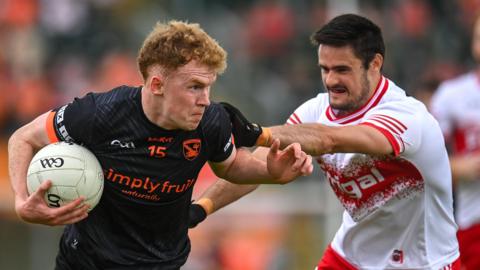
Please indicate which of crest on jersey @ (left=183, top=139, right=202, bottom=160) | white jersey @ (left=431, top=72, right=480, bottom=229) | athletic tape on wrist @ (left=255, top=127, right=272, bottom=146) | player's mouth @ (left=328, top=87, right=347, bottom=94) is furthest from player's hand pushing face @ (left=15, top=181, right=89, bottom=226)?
white jersey @ (left=431, top=72, right=480, bottom=229)

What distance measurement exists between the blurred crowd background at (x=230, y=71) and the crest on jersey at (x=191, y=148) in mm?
6243

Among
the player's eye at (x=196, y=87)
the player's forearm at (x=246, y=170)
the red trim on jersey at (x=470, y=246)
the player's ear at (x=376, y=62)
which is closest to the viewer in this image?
the player's eye at (x=196, y=87)

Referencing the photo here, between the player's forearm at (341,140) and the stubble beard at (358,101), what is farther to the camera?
the stubble beard at (358,101)

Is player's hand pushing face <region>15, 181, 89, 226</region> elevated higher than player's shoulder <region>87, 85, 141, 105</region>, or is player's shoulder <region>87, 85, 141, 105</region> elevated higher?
player's shoulder <region>87, 85, 141, 105</region>

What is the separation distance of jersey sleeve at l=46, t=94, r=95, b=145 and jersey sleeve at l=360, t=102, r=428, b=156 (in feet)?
5.44

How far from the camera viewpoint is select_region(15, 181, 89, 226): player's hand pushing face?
5492 mm

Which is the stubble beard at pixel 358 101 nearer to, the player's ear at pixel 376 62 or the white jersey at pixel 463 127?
the player's ear at pixel 376 62

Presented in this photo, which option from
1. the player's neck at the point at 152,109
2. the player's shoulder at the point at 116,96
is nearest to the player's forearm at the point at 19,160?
the player's shoulder at the point at 116,96

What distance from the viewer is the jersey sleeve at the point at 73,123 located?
579 cm

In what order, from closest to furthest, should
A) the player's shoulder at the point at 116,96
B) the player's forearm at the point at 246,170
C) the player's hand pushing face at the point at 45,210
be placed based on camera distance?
1. the player's hand pushing face at the point at 45,210
2. the player's shoulder at the point at 116,96
3. the player's forearm at the point at 246,170

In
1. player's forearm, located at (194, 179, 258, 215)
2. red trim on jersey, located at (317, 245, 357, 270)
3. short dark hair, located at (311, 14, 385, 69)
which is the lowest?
red trim on jersey, located at (317, 245, 357, 270)

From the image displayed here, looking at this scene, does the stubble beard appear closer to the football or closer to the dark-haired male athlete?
the dark-haired male athlete

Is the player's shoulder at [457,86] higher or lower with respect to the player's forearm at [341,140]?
lower

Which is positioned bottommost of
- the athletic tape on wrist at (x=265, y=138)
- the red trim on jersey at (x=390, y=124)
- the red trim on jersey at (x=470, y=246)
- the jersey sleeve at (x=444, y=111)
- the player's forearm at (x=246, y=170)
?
the red trim on jersey at (x=470, y=246)
